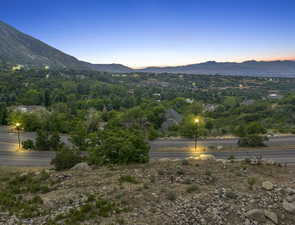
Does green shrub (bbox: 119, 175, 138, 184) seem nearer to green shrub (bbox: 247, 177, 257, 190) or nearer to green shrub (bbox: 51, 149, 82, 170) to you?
green shrub (bbox: 247, 177, 257, 190)

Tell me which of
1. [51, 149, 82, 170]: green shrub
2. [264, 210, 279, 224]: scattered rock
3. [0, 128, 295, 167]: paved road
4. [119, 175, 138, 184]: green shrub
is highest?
[119, 175, 138, 184]: green shrub

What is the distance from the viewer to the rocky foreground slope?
32.1 feet

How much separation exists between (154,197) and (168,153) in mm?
19535

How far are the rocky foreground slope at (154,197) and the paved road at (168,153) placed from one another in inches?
517

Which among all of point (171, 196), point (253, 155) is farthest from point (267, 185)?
point (253, 155)

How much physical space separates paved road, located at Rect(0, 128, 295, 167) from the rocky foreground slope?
13142 mm

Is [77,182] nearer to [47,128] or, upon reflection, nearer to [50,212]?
[50,212]

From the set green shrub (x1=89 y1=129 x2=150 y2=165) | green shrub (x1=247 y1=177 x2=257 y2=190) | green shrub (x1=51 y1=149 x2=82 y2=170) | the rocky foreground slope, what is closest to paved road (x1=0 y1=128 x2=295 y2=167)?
green shrub (x1=51 y1=149 x2=82 y2=170)

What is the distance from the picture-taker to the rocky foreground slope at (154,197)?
9770 millimetres

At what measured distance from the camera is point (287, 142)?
3306 centimetres

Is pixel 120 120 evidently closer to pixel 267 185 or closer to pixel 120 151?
pixel 120 151

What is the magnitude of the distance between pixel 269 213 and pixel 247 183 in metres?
2.97

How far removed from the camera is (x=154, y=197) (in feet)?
36.7

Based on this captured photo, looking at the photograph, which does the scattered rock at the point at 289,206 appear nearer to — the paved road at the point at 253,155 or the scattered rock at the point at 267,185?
the scattered rock at the point at 267,185
